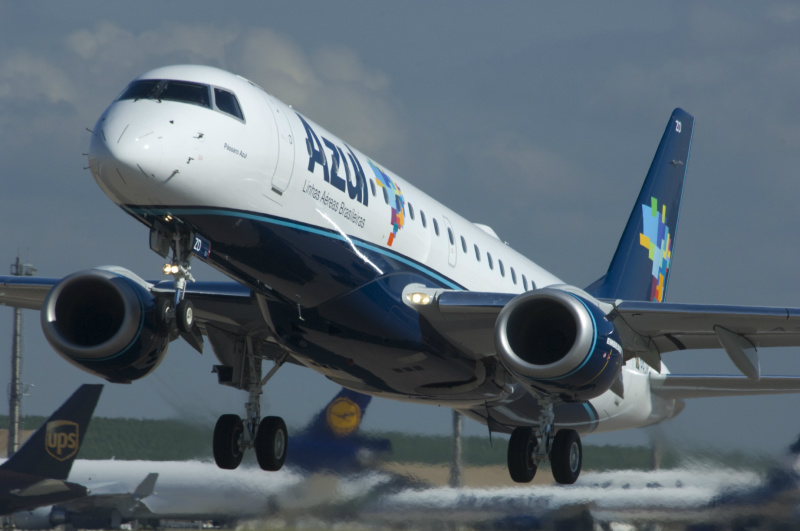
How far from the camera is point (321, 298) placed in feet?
53.2

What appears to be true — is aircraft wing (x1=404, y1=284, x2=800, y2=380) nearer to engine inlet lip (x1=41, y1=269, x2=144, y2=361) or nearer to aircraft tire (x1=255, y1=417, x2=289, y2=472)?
aircraft tire (x1=255, y1=417, x2=289, y2=472)

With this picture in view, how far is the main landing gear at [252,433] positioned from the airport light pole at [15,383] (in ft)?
56.7

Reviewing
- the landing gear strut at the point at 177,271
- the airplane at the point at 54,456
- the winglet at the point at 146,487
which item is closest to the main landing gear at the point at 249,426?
the landing gear strut at the point at 177,271

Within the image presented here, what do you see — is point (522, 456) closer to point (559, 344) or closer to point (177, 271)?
point (559, 344)

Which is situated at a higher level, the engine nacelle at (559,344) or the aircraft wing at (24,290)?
the aircraft wing at (24,290)

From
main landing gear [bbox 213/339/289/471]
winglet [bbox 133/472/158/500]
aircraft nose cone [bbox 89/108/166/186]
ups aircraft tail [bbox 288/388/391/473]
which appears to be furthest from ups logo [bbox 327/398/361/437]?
aircraft nose cone [bbox 89/108/166/186]

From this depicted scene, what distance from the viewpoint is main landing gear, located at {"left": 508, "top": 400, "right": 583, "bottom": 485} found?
1930 centimetres

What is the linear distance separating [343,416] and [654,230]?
8557 mm

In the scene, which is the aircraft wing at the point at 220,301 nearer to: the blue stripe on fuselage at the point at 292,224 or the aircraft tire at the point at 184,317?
the blue stripe on fuselage at the point at 292,224

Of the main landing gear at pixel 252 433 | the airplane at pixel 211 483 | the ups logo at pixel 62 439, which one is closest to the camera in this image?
the main landing gear at pixel 252 433

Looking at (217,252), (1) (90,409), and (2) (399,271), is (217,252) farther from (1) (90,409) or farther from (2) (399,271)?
(1) (90,409)

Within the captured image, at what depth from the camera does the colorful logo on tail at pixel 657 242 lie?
26859mm

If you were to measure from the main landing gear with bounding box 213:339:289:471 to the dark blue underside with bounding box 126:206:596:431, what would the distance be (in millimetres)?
1724

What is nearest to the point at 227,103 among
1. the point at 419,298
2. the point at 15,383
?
the point at 419,298
